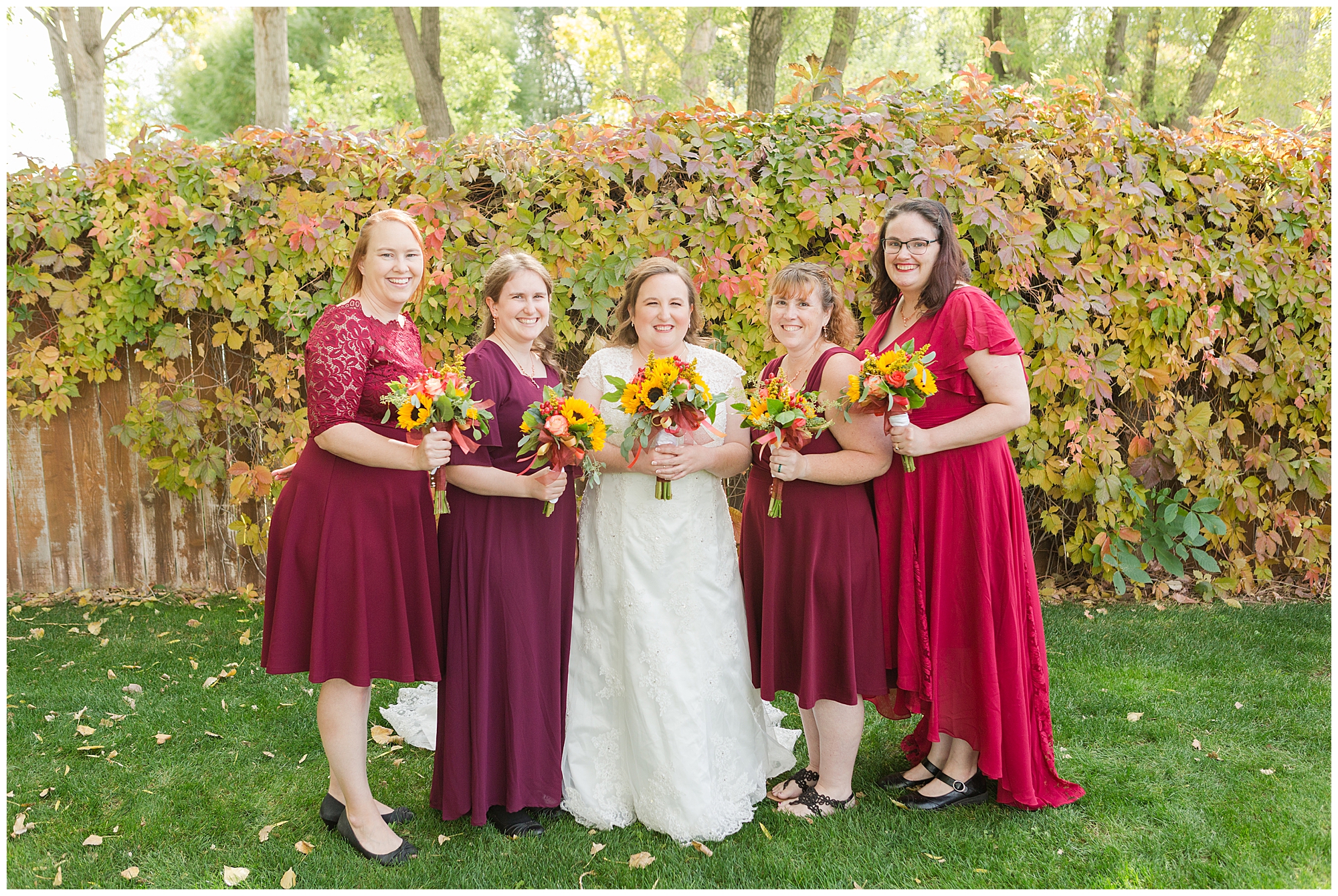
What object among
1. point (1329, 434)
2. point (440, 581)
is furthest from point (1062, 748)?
point (1329, 434)

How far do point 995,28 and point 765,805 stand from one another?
41.3 feet

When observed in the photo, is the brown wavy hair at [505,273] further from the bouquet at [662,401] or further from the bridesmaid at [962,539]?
the bridesmaid at [962,539]

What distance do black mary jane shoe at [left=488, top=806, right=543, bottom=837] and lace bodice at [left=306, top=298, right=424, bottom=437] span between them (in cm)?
151

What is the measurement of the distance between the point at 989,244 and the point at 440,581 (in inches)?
153

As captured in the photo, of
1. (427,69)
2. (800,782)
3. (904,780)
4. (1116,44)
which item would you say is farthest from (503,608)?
(1116,44)

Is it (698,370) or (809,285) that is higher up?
(809,285)

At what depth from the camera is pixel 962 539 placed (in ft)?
10.2

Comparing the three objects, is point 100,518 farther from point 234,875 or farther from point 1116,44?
point 1116,44

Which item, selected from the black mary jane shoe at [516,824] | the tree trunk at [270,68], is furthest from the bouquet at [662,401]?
the tree trunk at [270,68]

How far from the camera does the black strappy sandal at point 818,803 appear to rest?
3217mm

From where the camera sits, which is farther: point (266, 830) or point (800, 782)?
point (800, 782)

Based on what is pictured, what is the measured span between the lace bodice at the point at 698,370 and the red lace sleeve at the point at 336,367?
2.71 ft

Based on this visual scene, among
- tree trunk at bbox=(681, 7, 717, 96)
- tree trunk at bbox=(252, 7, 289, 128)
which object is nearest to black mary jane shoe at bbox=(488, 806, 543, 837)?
tree trunk at bbox=(252, 7, 289, 128)

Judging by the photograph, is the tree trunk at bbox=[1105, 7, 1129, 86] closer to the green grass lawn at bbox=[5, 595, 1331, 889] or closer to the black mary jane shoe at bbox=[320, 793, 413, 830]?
the green grass lawn at bbox=[5, 595, 1331, 889]
